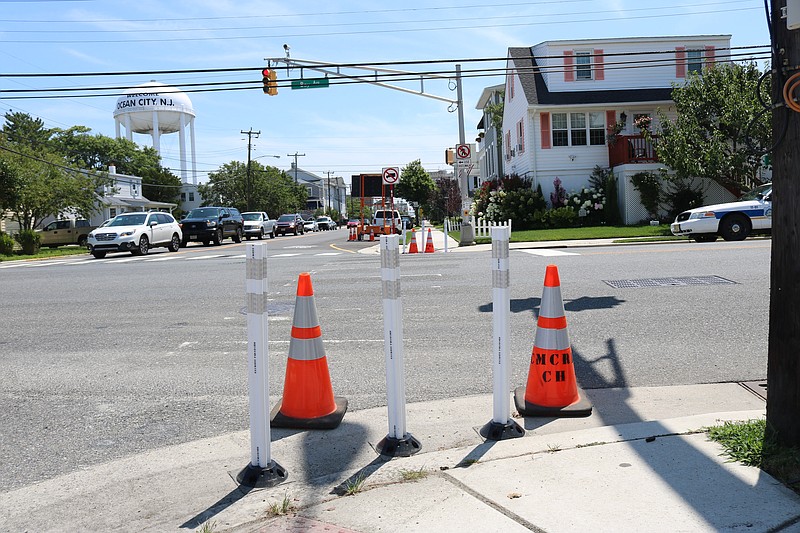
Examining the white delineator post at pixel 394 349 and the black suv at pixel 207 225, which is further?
the black suv at pixel 207 225

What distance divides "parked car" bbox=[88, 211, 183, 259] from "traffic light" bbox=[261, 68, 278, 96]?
22.5 ft

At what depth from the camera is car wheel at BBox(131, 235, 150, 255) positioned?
25.3 m

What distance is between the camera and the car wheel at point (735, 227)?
18.6 m

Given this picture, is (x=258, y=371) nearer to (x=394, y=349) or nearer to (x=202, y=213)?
(x=394, y=349)

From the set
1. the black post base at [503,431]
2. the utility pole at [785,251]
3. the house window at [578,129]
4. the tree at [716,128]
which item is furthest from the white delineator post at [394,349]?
the house window at [578,129]

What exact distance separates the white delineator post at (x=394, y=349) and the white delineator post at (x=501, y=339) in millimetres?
540

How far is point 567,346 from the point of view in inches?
193

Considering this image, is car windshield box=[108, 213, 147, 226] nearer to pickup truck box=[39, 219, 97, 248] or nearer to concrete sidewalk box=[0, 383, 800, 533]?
pickup truck box=[39, 219, 97, 248]

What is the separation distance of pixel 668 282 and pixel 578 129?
22082 mm

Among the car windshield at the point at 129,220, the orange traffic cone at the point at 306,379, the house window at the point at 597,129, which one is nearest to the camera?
the orange traffic cone at the point at 306,379

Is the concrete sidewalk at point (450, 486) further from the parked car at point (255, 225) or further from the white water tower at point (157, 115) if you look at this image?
the white water tower at point (157, 115)

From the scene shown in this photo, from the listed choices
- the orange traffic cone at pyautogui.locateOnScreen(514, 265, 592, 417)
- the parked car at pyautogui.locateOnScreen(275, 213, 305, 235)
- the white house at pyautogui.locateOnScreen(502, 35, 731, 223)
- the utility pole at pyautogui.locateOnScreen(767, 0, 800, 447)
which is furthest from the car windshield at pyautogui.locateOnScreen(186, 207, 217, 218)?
the utility pole at pyautogui.locateOnScreen(767, 0, 800, 447)

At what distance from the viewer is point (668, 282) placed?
35.6 ft

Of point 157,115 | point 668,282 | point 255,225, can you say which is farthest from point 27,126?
point 668,282
